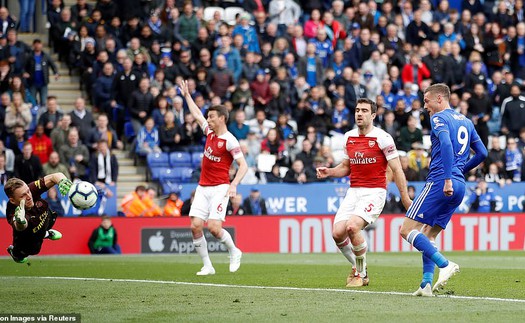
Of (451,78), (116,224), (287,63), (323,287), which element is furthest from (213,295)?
(451,78)

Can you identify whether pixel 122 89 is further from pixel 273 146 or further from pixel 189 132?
pixel 273 146

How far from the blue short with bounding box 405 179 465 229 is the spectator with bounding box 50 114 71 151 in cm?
1554

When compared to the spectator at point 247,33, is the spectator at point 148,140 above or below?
below

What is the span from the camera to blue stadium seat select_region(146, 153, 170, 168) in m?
27.8

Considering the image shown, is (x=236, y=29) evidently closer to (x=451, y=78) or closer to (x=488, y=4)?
(x=451, y=78)

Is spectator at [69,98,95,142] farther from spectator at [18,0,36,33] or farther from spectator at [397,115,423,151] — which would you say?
spectator at [397,115,423,151]

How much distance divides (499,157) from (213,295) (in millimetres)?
18086

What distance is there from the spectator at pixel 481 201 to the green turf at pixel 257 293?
731 centimetres

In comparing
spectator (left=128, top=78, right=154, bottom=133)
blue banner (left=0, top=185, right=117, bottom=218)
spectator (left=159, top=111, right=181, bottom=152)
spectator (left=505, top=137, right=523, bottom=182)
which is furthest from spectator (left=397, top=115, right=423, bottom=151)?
blue banner (left=0, top=185, right=117, bottom=218)

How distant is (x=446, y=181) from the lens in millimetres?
12125

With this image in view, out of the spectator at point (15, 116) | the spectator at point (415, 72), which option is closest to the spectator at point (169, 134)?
the spectator at point (15, 116)

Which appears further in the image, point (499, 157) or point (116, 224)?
point (499, 157)

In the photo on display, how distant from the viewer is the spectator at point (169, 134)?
2800 centimetres

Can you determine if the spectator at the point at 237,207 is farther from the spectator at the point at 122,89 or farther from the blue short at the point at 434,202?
the blue short at the point at 434,202
